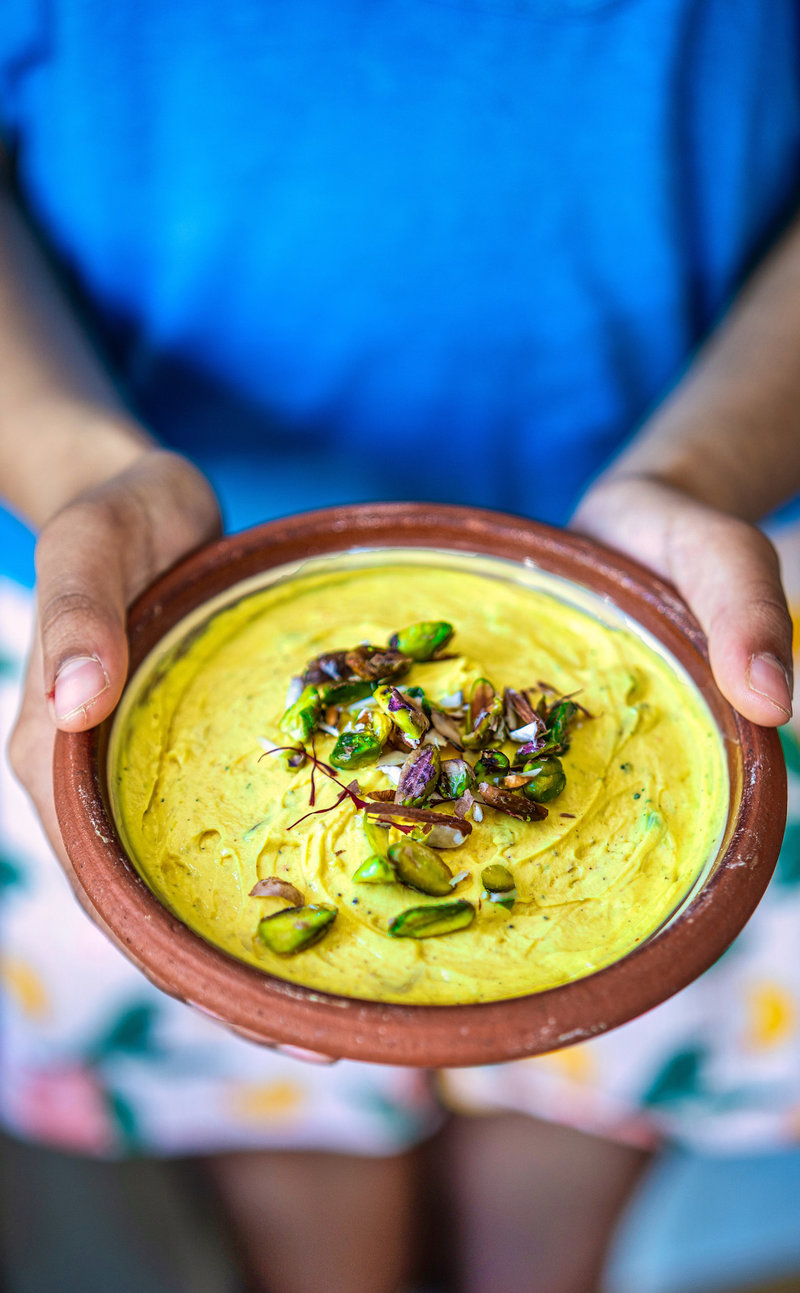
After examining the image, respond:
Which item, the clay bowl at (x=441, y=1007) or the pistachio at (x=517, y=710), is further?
the pistachio at (x=517, y=710)

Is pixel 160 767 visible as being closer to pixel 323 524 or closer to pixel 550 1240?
pixel 323 524

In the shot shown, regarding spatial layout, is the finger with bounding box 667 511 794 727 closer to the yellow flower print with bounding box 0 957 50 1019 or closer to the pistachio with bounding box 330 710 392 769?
the pistachio with bounding box 330 710 392 769

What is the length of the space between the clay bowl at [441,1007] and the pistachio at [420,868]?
0.11 metres

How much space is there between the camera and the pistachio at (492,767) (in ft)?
2.80

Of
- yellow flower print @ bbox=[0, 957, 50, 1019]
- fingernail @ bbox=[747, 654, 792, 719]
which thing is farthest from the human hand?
yellow flower print @ bbox=[0, 957, 50, 1019]

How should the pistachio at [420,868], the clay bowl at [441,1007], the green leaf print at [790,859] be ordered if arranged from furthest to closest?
the green leaf print at [790,859] < the pistachio at [420,868] < the clay bowl at [441,1007]

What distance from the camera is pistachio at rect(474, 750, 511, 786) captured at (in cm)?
85

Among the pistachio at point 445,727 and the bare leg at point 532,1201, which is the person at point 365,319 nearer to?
the bare leg at point 532,1201

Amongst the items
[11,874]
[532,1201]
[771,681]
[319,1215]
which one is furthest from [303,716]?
[532,1201]

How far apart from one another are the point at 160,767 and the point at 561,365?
78 cm

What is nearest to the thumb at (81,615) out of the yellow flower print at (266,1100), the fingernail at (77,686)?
the fingernail at (77,686)

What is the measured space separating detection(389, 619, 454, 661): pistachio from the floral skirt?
1.61 feet

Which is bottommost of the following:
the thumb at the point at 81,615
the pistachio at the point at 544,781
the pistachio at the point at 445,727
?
the thumb at the point at 81,615

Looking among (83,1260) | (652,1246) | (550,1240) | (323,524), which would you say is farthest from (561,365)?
(83,1260)
